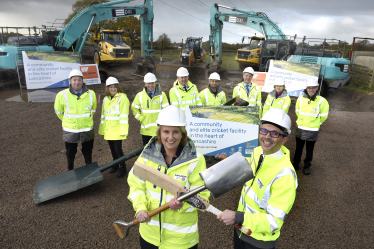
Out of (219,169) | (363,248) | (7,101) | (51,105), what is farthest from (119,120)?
(7,101)

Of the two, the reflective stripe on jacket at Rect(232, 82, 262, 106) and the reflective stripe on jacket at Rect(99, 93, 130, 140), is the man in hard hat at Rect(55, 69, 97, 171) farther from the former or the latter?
the reflective stripe on jacket at Rect(232, 82, 262, 106)

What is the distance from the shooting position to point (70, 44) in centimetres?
1544

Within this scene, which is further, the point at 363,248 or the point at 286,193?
the point at 363,248

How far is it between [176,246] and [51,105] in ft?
33.2

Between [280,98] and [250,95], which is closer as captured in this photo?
[280,98]

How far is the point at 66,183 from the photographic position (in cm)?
446

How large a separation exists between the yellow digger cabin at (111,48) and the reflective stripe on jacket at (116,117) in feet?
44.7

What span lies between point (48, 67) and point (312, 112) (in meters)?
12.7

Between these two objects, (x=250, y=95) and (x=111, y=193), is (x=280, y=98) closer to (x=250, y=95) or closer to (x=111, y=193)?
(x=250, y=95)

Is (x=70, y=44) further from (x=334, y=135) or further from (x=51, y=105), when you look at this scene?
(x=334, y=135)

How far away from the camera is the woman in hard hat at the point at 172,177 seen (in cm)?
211

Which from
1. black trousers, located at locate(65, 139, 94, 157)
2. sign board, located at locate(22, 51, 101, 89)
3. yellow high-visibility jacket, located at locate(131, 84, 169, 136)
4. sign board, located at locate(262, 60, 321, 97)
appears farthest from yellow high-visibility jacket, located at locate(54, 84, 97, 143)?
sign board, located at locate(262, 60, 321, 97)

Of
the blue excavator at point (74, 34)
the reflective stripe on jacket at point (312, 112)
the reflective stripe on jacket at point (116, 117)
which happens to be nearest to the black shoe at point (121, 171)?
the reflective stripe on jacket at point (116, 117)

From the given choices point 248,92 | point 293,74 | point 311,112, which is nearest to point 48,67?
point 248,92
